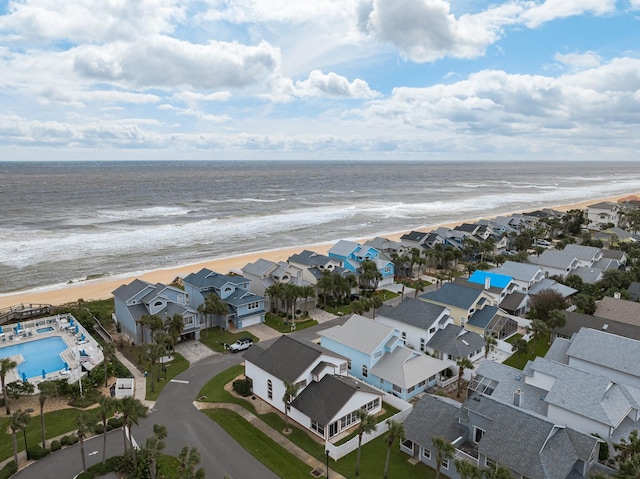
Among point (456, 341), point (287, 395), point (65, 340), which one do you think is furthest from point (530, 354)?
point (65, 340)

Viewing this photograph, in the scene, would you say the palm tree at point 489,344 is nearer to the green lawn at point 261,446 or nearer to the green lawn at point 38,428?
the green lawn at point 261,446

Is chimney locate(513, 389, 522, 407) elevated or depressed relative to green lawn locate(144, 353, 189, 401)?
elevated

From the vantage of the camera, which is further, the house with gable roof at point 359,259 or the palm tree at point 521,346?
the house with gable roof at point 359,259

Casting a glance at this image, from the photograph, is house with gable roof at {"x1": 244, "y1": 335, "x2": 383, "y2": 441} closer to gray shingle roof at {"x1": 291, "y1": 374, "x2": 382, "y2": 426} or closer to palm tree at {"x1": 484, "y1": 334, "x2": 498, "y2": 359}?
gray shingle roof at {"x1": 291, "y1": 374, "x2": 382, "y2": 426}

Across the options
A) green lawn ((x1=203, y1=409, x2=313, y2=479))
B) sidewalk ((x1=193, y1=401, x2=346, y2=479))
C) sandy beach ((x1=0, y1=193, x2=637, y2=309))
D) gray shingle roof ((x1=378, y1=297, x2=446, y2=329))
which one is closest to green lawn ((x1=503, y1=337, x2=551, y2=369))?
gray shingle roof ((x1=378, y1=297, x2=446, y2=329))

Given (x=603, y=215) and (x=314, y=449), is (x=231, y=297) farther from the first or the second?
(x=603, y=215)

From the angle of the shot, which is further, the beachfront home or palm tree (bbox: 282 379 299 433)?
the beachfront home

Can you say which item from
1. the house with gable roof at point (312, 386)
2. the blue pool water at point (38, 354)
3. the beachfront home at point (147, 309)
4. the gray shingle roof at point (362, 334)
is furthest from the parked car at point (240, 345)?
the blue pool water at point (38, 354)

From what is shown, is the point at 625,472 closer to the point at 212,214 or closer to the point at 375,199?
the point at 212,214
